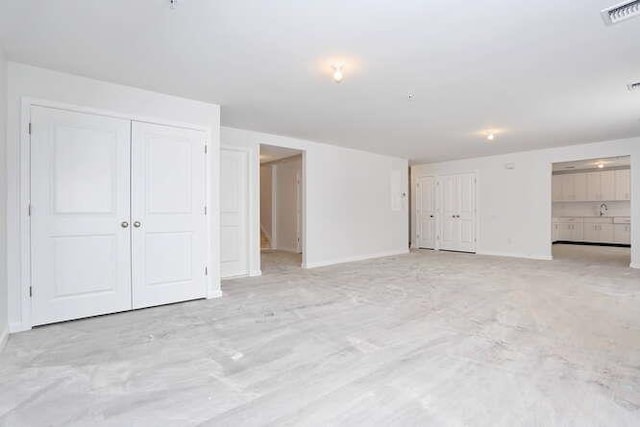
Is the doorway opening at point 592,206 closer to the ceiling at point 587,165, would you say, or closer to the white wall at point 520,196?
the ceiling at point 587,165

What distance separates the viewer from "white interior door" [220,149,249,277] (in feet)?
17.7

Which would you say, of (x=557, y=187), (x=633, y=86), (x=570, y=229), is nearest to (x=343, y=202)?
(x=633, y=86)

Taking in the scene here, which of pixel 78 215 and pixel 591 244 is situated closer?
pixel 78 215

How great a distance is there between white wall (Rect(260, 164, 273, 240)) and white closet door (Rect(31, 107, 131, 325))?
6061 millimetres

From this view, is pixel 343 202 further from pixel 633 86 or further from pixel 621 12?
pixel 621 12

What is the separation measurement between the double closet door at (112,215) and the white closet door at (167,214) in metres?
0.01

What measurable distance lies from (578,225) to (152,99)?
40.4 feet

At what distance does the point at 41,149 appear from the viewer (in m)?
3.16

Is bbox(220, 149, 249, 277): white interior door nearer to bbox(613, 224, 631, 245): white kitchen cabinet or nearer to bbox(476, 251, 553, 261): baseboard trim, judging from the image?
bbox(476, 251, 553, 261): baseboard trim

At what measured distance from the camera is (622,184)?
9.77m

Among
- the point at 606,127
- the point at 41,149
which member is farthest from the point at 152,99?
the point at 606,127

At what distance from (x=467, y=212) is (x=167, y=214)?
23.6 ft

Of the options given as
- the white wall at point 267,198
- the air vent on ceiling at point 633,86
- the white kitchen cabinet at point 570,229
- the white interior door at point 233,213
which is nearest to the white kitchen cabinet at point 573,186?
the white kitchen cabinet at point 570,229

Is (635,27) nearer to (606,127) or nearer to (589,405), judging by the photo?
(589,405)
